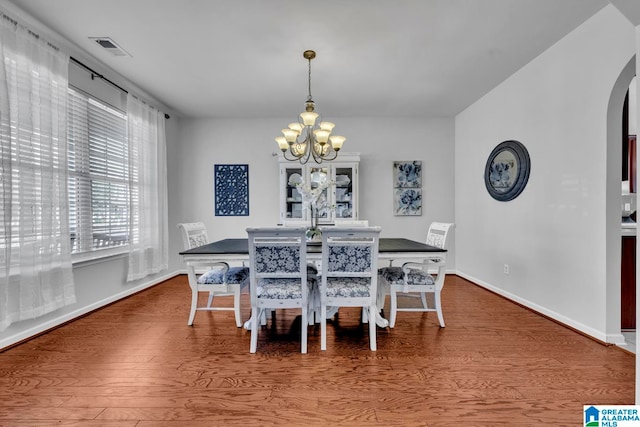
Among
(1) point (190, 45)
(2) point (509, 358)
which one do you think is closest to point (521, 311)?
(2) point (509, 358)

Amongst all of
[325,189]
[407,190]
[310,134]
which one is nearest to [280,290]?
[310,134]

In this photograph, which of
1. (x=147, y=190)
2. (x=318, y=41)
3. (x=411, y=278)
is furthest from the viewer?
(x=147, y=190)

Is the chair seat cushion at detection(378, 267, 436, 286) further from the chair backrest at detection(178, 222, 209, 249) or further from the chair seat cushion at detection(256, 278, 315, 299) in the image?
the chair backrest at detection(178, 222, 209, 249)

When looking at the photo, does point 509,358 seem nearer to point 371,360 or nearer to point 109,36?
point 371,360

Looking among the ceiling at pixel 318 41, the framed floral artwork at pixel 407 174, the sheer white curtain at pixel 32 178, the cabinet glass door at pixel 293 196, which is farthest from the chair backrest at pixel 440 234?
the sheer white curtain at pixel 32 178

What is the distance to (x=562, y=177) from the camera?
8.70 ft

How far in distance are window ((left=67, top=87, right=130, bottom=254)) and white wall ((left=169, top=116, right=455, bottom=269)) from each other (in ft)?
4.17

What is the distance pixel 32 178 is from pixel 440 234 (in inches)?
139

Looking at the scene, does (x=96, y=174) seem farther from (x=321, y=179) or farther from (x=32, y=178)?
(x=321, y=179)

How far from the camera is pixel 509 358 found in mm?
2041

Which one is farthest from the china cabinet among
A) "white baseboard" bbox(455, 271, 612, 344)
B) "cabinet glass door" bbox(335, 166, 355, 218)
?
"white baseboard" bbox(455, 271, 612, 344)

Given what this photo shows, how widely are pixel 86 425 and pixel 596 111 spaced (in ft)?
12.7

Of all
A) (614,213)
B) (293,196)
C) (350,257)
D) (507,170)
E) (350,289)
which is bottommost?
(350,289)

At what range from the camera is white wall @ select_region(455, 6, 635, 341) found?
229 cm
